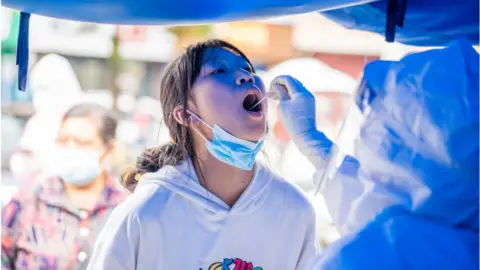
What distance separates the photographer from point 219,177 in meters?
1.84

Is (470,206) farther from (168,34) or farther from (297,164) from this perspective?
(168,34)

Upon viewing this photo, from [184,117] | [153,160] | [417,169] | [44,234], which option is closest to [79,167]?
[44,234]

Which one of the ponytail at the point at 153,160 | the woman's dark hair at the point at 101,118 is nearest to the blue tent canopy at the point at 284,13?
the ponytail at the point at 153,160

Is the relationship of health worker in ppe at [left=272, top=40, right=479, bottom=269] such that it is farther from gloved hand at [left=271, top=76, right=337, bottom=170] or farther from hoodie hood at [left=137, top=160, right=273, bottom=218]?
hoodie hood at [left=137, top=160, right=273, bottom=218]

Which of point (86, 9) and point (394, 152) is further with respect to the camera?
point (86, 9)

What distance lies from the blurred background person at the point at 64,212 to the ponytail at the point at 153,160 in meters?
1.23

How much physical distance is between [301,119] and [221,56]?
419 millimetres

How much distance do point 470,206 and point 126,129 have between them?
3773 millimetres

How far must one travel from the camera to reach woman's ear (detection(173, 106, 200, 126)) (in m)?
1.83

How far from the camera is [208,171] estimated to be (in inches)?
72.4

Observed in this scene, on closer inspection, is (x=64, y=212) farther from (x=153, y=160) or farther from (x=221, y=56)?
(x=221, y=56)

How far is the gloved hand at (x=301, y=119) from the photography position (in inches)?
54.8

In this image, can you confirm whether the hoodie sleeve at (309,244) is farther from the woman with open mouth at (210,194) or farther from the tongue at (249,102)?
the tongue at (249,102)

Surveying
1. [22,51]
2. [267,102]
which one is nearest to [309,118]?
[267,102]
